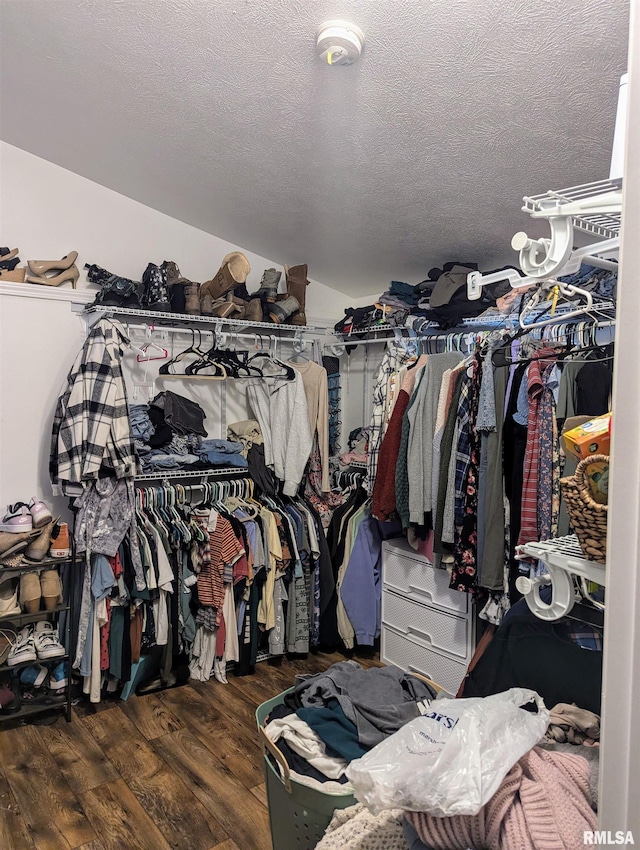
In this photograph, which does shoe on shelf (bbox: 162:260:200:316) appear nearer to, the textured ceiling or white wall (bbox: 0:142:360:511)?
white wall (bbox: 0:142:360:511)

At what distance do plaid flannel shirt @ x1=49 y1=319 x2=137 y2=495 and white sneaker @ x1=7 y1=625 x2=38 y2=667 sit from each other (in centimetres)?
67

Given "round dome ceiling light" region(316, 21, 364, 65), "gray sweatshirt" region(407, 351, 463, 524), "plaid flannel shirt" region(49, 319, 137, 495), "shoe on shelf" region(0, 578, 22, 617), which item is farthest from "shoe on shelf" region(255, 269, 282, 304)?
"shoe on shelf" region(0, 578, 22, 617)

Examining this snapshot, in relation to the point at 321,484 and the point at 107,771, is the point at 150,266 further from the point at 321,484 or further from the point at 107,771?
the point at 107,771

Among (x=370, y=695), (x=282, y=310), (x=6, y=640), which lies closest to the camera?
(x=370, y=695)

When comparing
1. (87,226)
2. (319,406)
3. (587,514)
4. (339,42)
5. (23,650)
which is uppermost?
(339,42)

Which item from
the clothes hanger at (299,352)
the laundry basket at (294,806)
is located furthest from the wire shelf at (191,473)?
the laundry basket at (294,806)

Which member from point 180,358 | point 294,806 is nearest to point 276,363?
point 180,358

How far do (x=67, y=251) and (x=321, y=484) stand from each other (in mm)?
1917

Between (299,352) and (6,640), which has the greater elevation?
(299,352)

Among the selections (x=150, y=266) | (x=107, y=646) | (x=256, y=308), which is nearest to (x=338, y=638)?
(x=107, y=646)

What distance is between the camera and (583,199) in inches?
31.5

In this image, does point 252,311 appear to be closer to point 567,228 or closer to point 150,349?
point 150,349

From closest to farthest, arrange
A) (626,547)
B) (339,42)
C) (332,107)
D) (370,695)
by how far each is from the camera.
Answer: (626,547)
(370,695)
(339,42)
(332,107)

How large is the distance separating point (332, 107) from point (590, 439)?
1.74 metres
